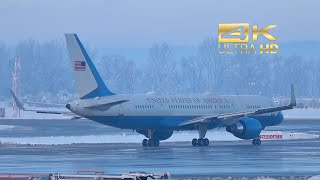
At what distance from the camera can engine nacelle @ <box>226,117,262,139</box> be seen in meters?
65.0

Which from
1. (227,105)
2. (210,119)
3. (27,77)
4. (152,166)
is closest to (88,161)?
(152,166)

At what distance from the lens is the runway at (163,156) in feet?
136

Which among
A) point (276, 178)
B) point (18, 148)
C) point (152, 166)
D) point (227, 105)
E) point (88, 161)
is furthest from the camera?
point (227, 105)

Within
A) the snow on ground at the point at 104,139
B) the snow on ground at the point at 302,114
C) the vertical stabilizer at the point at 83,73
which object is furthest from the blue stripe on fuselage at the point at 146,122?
the snow on ground at the point at 302,114

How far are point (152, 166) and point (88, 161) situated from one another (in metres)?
4.56

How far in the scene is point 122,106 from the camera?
204 feet

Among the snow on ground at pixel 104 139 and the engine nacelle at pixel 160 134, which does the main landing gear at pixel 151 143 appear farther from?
the snow on ground at pixel 104 139

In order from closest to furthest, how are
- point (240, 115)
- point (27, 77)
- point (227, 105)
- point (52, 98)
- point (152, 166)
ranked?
1. point (152, 166)
2. point (240, 115)
3. point (227, 105)
4. point (52, 98)
5. point (27, 77)

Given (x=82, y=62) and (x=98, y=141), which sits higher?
(x=82, y=62)

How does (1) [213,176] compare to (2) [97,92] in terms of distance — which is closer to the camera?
(1) [213,176]

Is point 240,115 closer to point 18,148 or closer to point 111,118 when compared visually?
point 111,118

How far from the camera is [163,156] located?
51.4 meters

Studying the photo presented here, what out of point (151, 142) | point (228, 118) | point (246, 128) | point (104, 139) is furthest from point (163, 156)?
point (104, 139)

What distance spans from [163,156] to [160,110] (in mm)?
13652
